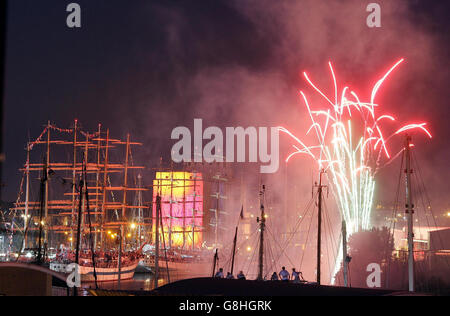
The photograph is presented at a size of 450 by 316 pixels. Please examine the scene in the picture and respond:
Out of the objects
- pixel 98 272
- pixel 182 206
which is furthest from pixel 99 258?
pixel 182 206

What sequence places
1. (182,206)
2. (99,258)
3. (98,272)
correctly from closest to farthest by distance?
(98,272) < (99,258) < (182,206)

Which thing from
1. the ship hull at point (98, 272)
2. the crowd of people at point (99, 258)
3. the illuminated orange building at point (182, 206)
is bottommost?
the ship hull at point (98, 272)

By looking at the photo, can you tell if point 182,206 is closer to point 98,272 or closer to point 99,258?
point 99,258

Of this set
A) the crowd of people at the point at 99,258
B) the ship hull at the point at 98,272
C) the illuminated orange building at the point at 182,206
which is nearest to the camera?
the ship hull at the point at 98,272

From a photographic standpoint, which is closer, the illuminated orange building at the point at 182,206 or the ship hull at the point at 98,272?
the ship hull at the point at 98,272

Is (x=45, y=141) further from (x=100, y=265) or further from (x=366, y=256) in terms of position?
(x=366, y=256)

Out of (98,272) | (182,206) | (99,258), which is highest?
(182,206)

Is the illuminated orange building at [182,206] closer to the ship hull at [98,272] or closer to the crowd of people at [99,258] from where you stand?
the crowd of people at [99,258]

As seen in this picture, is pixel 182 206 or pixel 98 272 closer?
pixel 98 272

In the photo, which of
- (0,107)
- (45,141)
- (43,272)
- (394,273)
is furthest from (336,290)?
(45,141)

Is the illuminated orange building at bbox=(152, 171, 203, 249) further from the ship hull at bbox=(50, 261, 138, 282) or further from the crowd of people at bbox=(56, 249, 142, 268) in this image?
the ship hull at bbox=(50, 261, 138, 282)
